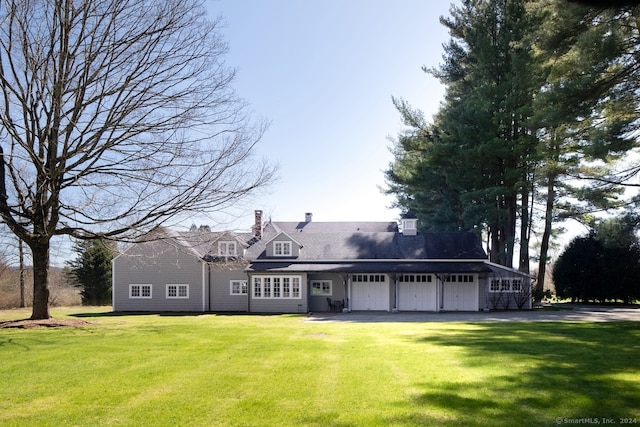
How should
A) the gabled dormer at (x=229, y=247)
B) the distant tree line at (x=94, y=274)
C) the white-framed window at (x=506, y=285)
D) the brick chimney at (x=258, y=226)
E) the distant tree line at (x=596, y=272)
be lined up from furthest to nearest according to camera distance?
the distant tree line at (x=94, y=274), the brick chimney at (x=258, y=226), the distant tree line at (x=596, y=272), the gabled dormer at (x=229, y=247), the white-framed window at (x=506, y=285)

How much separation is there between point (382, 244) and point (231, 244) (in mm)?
9564

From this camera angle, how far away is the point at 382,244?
106 feet

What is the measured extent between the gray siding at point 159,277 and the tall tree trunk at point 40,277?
13065 millimetres

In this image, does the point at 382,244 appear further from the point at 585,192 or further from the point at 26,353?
the point at 26,353

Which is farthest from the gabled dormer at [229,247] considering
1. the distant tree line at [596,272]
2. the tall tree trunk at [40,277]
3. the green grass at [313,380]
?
the distant tree line at [596,272]

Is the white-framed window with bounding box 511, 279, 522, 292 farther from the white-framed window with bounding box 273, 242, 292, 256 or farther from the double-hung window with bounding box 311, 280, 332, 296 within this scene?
the white-framed window with bounding box 273, 242, 292, 256

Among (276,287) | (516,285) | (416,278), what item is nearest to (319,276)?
(276,287)

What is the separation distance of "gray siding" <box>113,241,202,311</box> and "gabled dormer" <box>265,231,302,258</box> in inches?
169

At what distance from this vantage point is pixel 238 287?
30.7m

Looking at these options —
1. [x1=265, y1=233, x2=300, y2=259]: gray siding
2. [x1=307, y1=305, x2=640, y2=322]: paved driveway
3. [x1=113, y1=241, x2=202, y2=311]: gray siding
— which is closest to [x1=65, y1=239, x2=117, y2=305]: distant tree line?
[x1=113, y1=241, x2=202, y2=311]: gray siding

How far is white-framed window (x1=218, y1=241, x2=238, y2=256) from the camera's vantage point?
102 ft

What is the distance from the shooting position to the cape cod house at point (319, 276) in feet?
96.1

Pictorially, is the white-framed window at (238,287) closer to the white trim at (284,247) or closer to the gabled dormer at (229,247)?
the gabled dormer at (229,247)

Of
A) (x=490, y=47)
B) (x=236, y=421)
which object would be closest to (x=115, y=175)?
(x=236, y=421)
